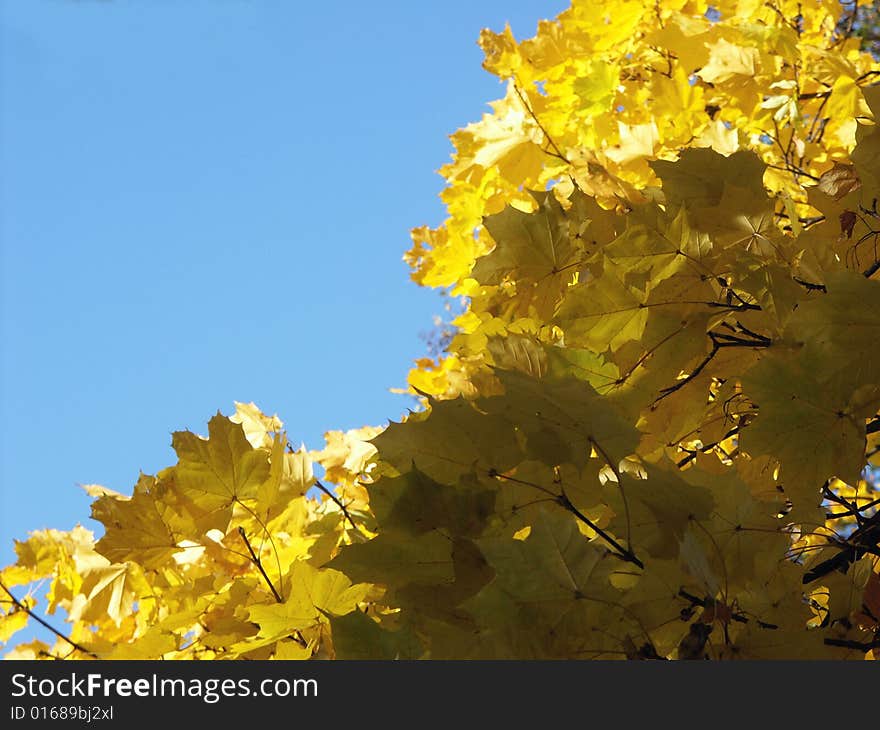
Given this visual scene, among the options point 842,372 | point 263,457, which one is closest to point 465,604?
point 842,372

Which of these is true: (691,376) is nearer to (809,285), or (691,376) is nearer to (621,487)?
(809,285)

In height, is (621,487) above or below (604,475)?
below

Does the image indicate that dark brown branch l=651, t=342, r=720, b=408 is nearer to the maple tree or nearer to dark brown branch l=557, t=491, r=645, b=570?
the maple tree

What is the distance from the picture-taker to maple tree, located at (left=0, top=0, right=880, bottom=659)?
762 millimetres

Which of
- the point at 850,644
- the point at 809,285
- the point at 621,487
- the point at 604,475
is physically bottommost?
the point at 850,644

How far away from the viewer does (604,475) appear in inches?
41.6

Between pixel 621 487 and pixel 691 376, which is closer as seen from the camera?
pixel 621 487

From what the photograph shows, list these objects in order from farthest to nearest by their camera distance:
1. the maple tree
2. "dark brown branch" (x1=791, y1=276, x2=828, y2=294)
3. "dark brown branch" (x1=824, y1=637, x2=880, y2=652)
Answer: "dark brown branch" (x1=791, y1=276, x2=828, y2=294), "dark brown branch" (x1=824, y1=637, x2=880, y2=652), the maple tree

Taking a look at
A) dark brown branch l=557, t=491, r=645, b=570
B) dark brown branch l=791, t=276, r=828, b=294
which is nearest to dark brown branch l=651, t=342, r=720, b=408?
dark brown branch l=791, t=276, r=828, b=294

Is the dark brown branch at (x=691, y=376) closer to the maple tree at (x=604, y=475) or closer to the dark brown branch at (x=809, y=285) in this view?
the maple tree at (x=604, y=475)

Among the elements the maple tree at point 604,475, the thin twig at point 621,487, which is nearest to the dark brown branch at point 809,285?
the maple tree at point 604,475

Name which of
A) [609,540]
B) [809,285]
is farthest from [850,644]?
[809,285]

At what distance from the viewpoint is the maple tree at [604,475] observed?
0.76 metres

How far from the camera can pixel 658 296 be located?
3.48 ft
